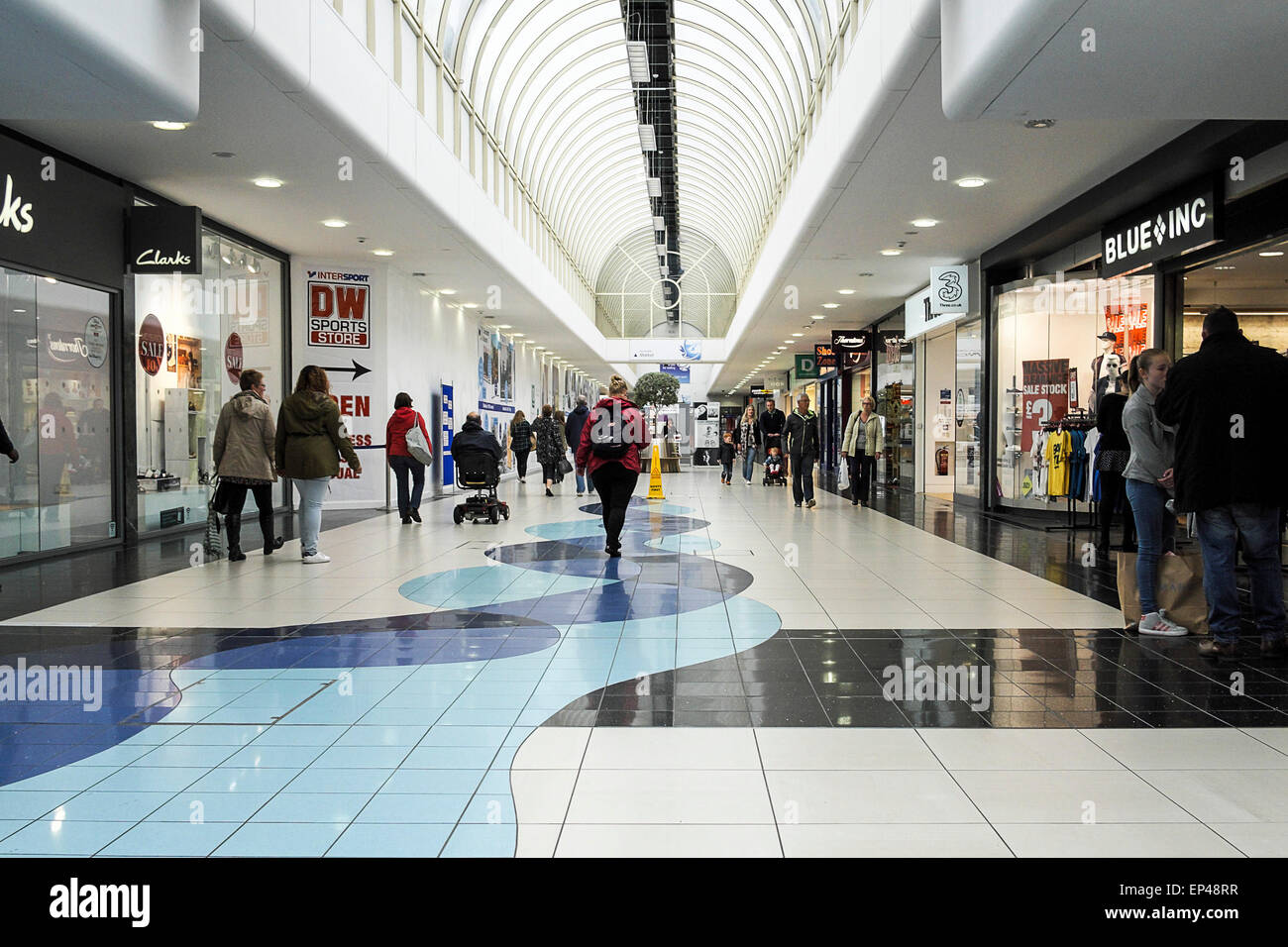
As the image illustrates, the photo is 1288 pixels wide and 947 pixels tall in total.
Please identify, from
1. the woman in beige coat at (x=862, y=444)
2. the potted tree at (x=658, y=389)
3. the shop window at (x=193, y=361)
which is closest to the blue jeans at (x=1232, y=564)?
the woman in beige coat at (x=862, y=444)

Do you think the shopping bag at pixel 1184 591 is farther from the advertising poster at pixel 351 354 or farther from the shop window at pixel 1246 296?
the advertising poster at pixel 351 354

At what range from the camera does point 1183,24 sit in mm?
5125

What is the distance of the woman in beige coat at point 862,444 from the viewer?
51.0ft

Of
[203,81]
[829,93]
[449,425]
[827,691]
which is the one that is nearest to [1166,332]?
[829,93]

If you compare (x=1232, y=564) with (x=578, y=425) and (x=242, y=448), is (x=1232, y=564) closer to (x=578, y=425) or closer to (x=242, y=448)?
(x=242, y=448)

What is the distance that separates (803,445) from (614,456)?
6.40 metres

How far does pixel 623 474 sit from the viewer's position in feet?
32.0

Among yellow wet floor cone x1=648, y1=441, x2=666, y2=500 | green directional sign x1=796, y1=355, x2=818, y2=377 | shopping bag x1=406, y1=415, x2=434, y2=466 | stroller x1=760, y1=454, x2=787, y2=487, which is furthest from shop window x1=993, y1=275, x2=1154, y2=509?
green directional sign x1=796, y1=355, x2=818, y2=377

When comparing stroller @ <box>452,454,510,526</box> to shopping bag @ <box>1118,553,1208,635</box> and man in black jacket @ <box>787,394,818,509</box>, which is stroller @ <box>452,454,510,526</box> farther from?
shopping bag @ <box>1118,553,1208,635</box>

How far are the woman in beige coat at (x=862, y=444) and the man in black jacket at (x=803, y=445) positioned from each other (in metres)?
0.64

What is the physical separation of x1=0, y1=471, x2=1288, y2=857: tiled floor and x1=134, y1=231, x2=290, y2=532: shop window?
165 inches

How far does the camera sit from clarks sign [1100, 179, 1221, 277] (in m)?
8.63

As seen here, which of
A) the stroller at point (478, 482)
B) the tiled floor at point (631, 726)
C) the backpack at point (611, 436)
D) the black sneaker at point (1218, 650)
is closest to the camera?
the tiled floor at point (631, 726)
